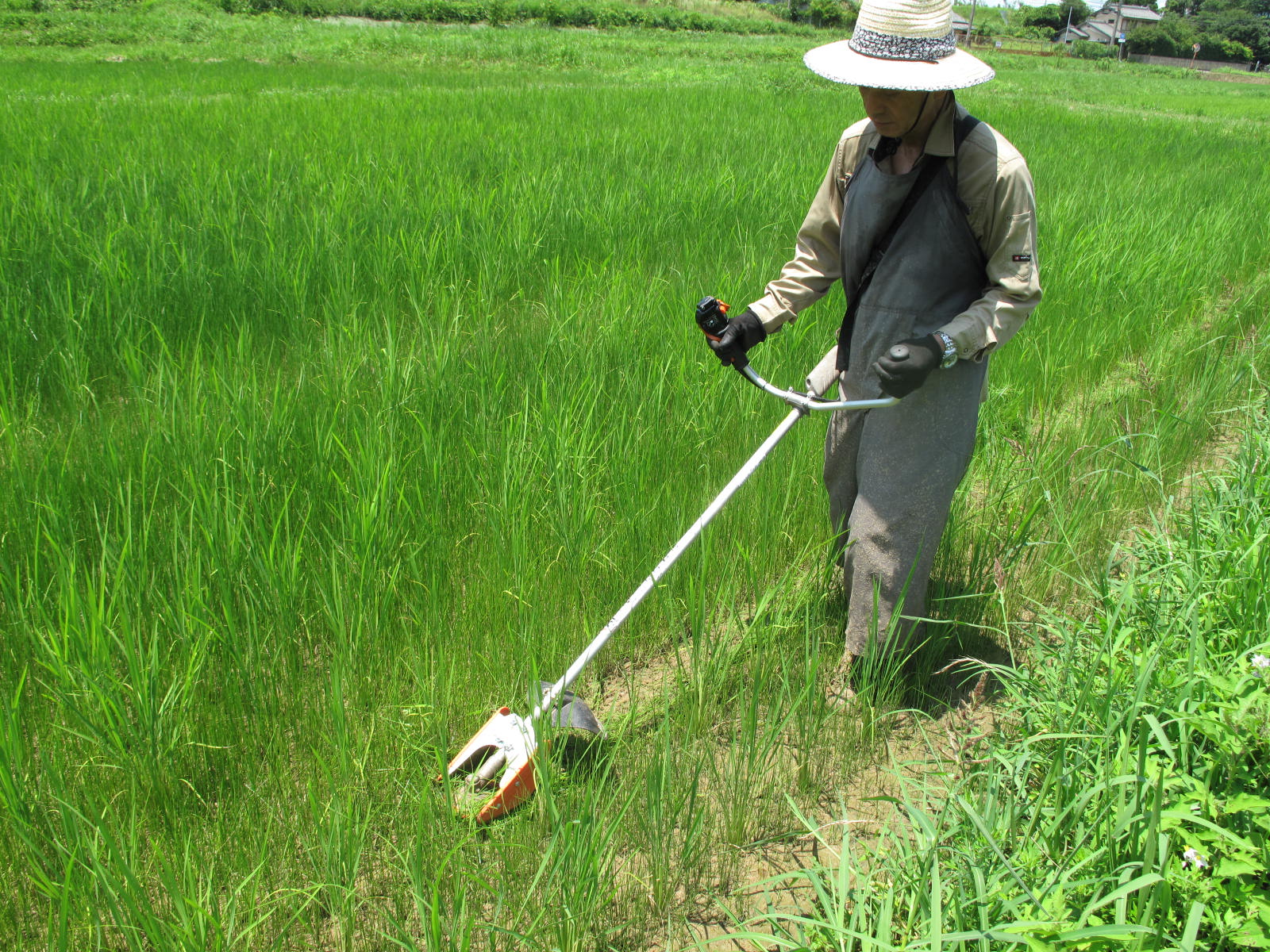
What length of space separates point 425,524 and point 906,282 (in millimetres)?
1223

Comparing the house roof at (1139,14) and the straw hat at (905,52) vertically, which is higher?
the house roof at (1139,14)

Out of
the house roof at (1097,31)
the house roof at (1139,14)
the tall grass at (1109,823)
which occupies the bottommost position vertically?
the tall grass at (1109,823)

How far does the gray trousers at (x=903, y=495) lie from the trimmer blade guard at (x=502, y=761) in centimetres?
77

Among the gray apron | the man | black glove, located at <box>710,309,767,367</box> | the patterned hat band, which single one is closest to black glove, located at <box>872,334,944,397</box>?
the man

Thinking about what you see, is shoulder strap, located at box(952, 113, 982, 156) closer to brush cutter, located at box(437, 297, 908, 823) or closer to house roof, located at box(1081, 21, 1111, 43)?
brush cutter, located at box(437, 297, 908, 823)

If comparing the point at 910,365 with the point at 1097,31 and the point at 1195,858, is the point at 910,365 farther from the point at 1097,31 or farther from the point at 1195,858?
A: the point at 1097,31

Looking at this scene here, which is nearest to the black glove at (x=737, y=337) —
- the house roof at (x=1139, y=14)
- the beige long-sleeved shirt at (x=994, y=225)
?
the beige long-sleeved shirt at (x=994, y=225)

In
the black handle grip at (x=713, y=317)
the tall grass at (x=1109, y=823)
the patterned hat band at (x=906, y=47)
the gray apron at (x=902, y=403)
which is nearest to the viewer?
the tall grass at (x=1109, y=823)

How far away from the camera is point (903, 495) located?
183 centimetres

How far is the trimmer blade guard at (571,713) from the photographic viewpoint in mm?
1507

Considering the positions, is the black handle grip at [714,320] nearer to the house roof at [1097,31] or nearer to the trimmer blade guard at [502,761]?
the trimmer blade guard at [502,761]

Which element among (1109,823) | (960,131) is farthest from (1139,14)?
(1109,823)

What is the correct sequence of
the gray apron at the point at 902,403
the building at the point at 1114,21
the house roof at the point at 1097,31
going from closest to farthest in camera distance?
the gray apron at the point at 902,403 < the building at the point at 1114,21 < the house roof at the point at 1097,31

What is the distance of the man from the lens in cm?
159
